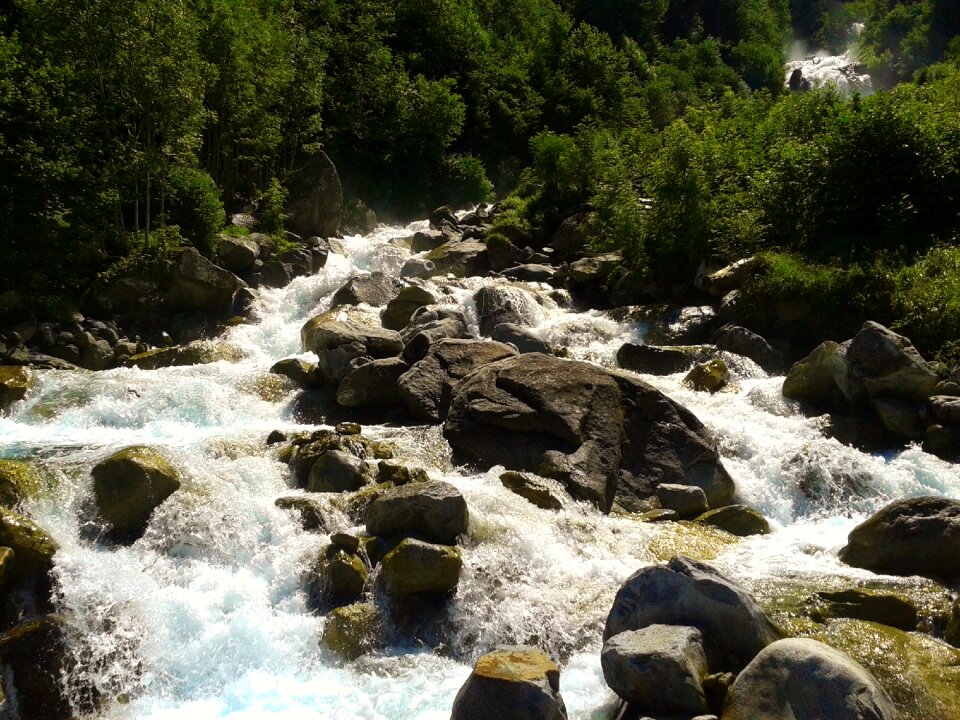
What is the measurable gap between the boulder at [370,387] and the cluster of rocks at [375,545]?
3881 millimetres

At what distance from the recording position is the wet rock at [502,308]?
22.2 meters

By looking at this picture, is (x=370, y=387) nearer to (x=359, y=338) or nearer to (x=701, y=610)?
(x=359, y=338)

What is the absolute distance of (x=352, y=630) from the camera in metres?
9.63

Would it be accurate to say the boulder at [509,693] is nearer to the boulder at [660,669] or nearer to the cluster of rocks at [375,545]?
the boulder at [660,669]

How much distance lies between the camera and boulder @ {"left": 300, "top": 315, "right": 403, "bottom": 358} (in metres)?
18.0

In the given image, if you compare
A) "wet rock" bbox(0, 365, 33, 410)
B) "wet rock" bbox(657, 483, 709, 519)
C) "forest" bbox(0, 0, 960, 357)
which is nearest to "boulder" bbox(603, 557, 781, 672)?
"wet rock" bbox(657, 483, 709, 519)

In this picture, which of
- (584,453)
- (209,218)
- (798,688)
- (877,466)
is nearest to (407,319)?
(209,218)

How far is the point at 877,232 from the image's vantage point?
839 inches

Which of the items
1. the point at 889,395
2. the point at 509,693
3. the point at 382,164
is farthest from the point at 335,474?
the point at 382,164

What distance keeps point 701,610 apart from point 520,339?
11596 millimetres

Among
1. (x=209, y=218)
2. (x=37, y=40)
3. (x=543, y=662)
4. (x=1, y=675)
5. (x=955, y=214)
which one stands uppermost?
(x=37, y=40)

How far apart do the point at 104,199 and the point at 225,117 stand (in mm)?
8251

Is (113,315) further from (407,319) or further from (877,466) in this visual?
(877,466)

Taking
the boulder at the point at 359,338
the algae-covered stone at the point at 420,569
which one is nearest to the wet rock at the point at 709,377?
the boulder at the point at 359,338
